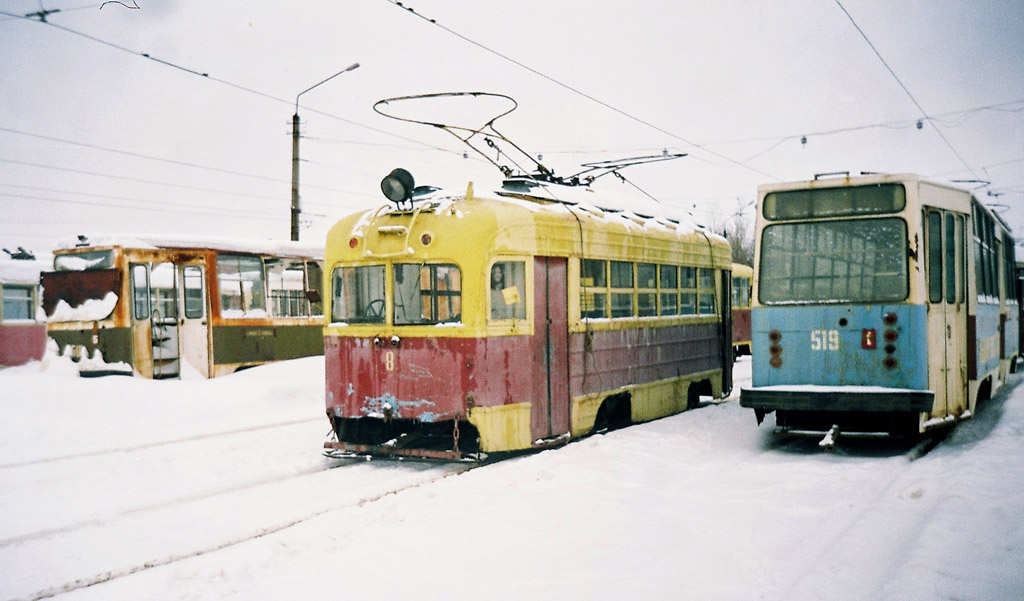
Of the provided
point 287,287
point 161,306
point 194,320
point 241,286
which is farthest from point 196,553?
point 287,287

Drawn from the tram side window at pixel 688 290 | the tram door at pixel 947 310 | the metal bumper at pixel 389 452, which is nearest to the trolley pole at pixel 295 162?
the tram side window at pixel 688 290

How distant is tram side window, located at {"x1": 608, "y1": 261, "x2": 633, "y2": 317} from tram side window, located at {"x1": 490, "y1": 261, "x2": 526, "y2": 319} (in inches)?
68.5

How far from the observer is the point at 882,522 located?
19.4ft

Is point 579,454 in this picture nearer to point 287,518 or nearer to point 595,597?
point 287,518

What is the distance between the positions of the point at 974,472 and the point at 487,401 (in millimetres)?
4492

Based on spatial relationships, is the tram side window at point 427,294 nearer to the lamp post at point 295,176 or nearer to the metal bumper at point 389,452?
the metal bumper at point 389,452

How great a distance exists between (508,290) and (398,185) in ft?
5.46

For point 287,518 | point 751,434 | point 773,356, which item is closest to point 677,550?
point 287,518

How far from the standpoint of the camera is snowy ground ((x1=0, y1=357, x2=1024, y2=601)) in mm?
4836

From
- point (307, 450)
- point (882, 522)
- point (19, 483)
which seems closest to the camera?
point (882, 522)

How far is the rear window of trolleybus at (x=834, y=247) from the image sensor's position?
8633 millimetres

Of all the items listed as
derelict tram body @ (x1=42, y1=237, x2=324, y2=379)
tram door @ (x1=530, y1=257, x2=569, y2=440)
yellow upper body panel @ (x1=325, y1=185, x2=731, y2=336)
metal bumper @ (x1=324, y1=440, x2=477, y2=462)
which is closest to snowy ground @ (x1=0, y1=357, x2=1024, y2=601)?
metal bumper @ (x1=324, y1=440, x2=477, y2=462)

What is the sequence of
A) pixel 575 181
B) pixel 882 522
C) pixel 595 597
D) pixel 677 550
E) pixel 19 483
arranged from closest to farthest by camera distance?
pixel 595 597
pixel 677 550
pixel 882 522
pixel 19 483
pixel 575 181

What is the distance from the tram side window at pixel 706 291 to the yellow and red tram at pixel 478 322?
2.55 meters
